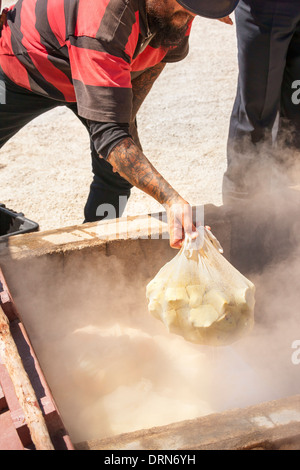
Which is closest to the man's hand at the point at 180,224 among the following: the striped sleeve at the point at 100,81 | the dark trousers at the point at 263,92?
the striped sleeve at the point at 100,81

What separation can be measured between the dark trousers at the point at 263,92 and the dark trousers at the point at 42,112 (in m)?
0.74

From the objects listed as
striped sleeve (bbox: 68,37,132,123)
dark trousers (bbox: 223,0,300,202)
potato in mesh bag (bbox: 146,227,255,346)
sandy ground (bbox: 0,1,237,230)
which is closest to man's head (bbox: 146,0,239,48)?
striped sleeve (bbox: 68,37,132,123)

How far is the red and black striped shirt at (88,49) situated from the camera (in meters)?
2.21

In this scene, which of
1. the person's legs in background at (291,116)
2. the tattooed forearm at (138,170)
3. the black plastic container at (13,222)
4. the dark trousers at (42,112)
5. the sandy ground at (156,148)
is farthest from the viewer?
the sandy ground at (156,148)

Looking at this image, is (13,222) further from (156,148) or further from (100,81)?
(156,148)

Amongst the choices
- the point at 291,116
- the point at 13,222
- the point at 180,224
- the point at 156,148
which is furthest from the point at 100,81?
the point at 156,148

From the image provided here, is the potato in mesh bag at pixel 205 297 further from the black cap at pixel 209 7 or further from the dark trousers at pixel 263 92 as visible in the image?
the dark trousers at pixel 263 92

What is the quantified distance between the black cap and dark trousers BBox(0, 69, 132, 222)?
1005 mm

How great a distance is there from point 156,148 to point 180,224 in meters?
3.23

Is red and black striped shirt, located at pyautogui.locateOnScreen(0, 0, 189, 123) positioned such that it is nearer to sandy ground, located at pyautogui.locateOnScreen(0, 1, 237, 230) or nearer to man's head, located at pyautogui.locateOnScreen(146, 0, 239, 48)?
man's head, located at pyautogui.locateOnScreen(146, 0, 239, 48)

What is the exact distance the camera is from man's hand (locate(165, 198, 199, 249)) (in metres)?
2.22

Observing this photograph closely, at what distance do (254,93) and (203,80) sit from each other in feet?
10.2

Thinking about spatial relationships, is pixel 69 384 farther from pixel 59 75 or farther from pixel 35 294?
pixel 59 75

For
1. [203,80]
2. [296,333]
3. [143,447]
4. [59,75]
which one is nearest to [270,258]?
[296,333]
